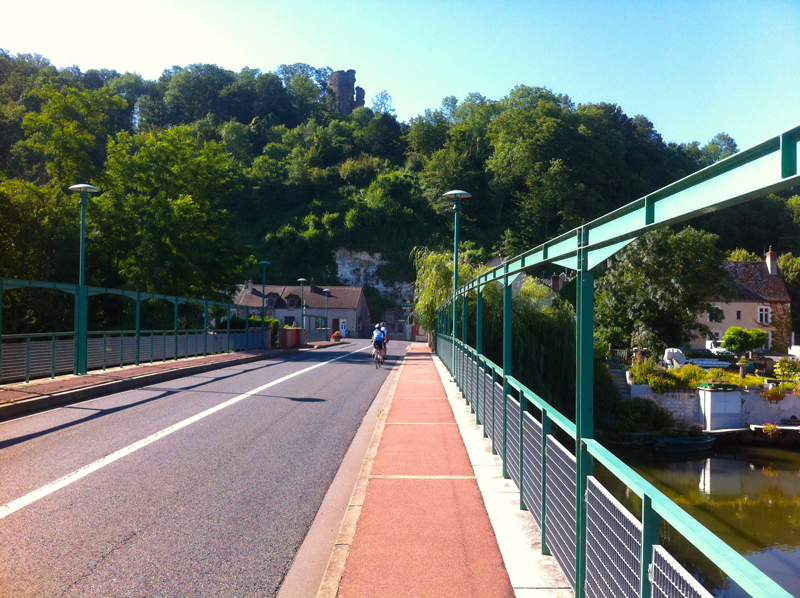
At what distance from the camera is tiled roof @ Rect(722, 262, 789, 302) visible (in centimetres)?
5666

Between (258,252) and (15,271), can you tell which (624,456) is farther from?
(258,252)

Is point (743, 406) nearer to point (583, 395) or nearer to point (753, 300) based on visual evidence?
point (753, 300)

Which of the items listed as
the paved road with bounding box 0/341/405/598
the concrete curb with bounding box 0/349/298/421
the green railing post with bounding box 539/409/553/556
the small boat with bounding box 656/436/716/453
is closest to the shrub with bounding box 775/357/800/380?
the small boat with bounding box 656/436/716/453

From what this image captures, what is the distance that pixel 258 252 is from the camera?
9050 centimetres

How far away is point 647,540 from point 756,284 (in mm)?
63645

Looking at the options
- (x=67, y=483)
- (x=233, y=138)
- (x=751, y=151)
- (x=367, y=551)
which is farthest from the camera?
(x=233, y=138)

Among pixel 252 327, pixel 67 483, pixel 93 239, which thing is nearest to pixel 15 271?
pixel 93 239

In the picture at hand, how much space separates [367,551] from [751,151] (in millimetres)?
3765

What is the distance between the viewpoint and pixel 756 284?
57750 mm

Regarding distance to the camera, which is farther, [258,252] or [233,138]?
[233,138]

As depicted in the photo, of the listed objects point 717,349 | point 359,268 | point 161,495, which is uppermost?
point 359,268

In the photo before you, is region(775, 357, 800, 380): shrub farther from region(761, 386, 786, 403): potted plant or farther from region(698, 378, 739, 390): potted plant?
region(698, 378, 739, 390): potted plant

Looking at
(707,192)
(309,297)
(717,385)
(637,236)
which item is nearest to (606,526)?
(637,236)

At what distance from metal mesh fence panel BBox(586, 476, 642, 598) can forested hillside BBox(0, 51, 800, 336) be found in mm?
33104
